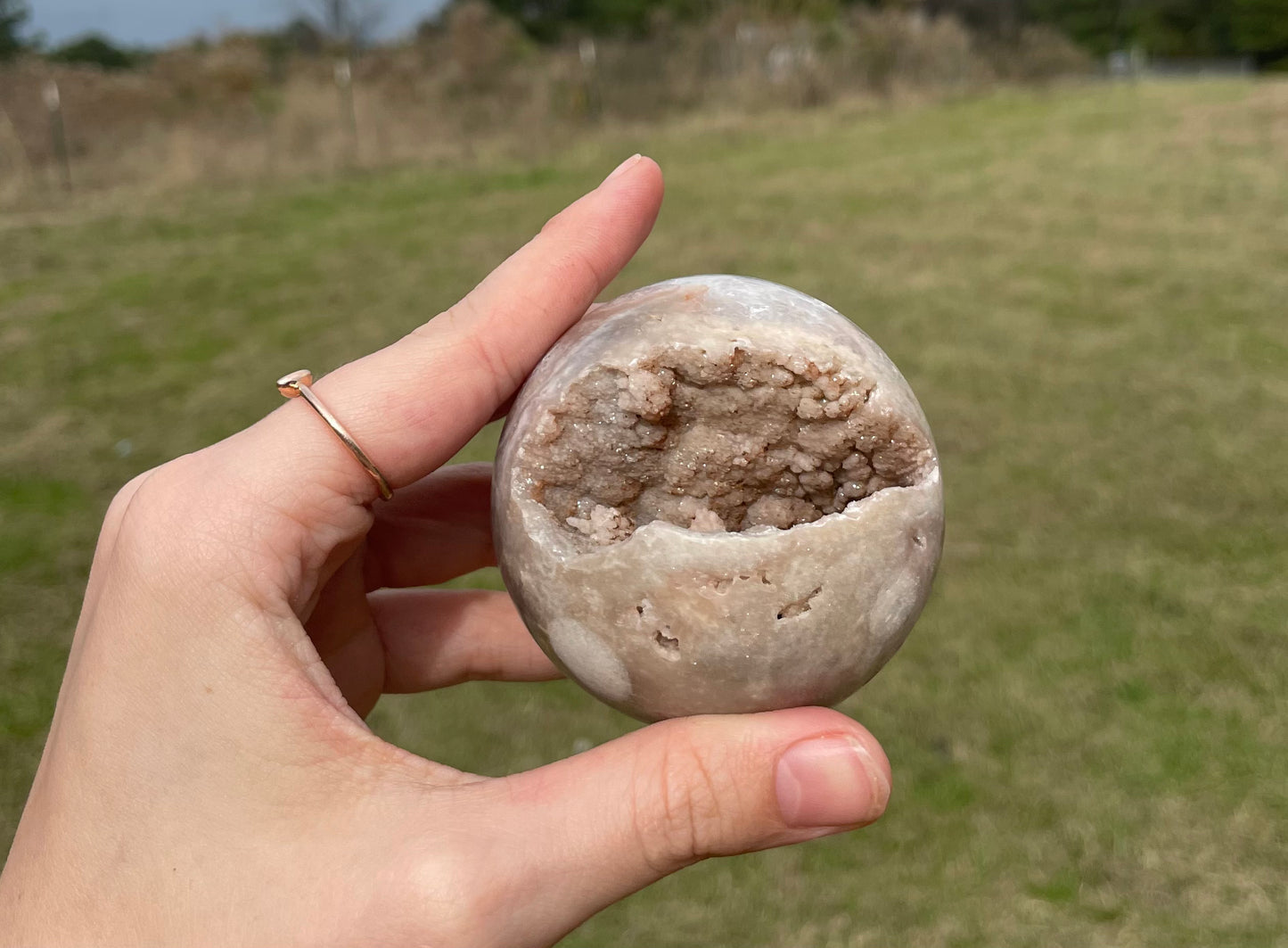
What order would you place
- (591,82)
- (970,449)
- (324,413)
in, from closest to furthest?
(324,413)
(970,449)
(591,82)

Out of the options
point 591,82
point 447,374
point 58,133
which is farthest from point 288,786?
point 591,82

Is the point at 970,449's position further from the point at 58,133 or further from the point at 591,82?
the point at 58,133

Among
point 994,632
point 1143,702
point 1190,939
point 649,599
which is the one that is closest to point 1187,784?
point 1143,702

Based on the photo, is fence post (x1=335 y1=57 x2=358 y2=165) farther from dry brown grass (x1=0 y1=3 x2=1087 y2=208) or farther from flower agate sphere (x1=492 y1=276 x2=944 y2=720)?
flower agate sphere (x1=492 y1=276 x2=944 y2=720)

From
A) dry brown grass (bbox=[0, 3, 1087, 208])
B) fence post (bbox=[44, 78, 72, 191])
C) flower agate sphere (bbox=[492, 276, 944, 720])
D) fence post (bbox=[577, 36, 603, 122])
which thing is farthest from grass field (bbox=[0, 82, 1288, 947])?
fence post (bbox=[577, 36, 603, 122])

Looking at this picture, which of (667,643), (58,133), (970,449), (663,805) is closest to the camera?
(663,805)

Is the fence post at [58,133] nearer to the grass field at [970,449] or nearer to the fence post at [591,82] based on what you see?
the grass field at [970,449]
